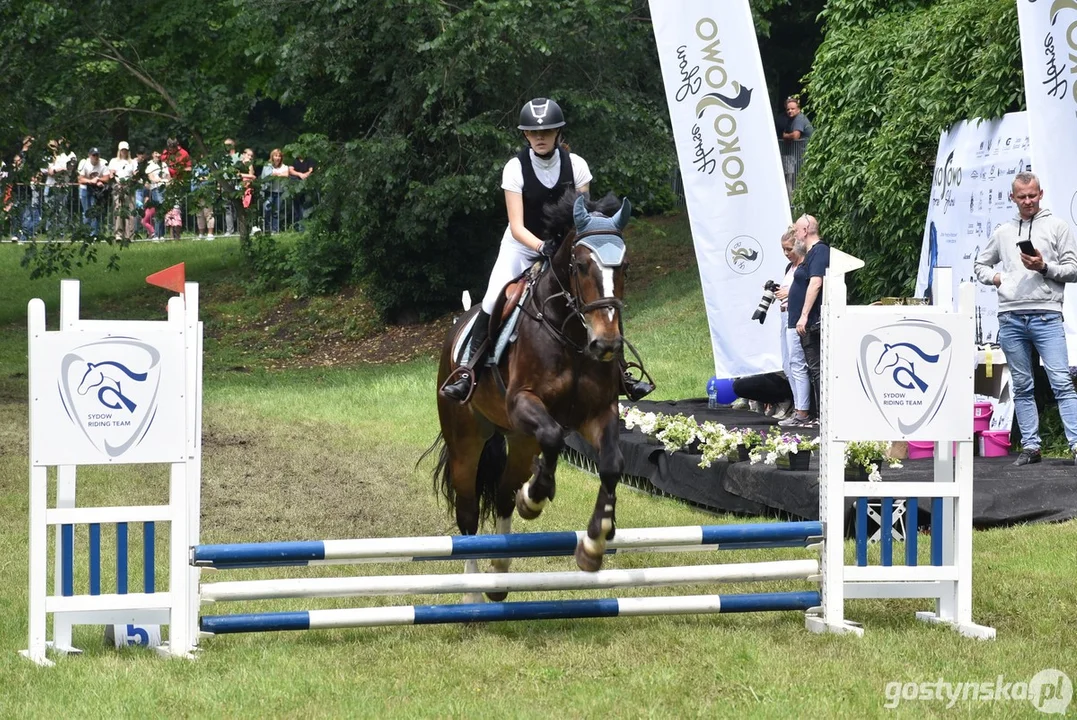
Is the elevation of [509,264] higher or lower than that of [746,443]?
higher

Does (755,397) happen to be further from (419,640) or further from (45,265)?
(45,265)

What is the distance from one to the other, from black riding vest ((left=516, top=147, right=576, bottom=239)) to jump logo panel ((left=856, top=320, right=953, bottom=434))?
5.31 ft

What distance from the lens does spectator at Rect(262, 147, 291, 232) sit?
23312 mm

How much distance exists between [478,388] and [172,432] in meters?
1.70

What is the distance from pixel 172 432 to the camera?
18.3 feet

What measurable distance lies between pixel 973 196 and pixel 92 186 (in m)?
17.4

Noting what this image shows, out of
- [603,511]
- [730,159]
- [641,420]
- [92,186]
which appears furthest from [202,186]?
→ [603,511]

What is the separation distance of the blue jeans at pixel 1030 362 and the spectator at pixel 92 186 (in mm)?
16490

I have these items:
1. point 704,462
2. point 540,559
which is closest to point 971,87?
point 704,462

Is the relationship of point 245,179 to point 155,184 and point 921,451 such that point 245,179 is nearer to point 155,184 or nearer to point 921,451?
point 155,184

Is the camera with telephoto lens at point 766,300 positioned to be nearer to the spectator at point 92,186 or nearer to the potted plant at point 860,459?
the potted plant at point 860,459

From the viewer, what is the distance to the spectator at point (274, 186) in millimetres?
23312

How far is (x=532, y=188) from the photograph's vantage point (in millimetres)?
6574

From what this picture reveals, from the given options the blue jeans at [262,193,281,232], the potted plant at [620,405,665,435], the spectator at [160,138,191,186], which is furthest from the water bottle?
the blue jeans at [262,193,281,232]
